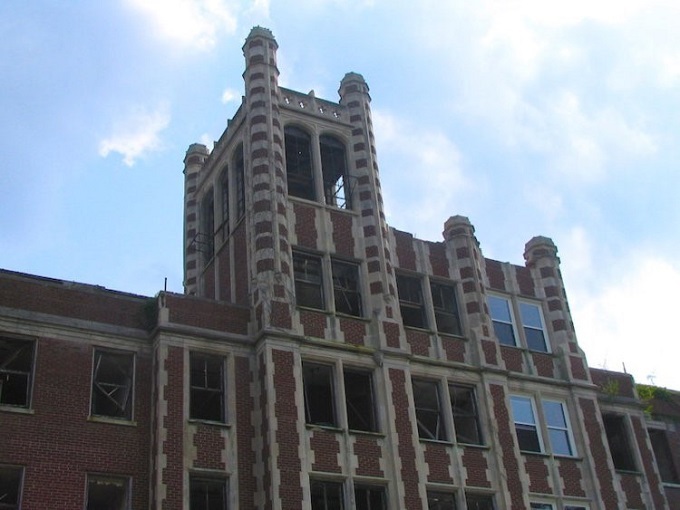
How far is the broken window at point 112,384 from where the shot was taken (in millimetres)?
29281

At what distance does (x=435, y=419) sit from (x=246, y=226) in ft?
31.5

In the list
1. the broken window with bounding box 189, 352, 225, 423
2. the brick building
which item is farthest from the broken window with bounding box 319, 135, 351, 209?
the broken window with bounding box 189, 352, 225, 423

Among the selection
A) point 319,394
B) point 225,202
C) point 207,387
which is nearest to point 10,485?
point 207,387

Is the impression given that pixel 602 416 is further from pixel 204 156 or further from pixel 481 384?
pixel 204 156

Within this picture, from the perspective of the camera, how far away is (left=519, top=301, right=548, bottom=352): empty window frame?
38.8 m

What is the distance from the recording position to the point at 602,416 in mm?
38812

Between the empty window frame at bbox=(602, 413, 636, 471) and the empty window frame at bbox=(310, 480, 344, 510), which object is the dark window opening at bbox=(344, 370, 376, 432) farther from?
the empty window frame at bbox=(602, 413, 636, 471)

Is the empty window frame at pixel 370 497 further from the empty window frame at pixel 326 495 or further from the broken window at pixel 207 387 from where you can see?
the broken window at pixel 207 387

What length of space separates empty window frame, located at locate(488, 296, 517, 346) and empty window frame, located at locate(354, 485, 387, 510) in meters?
9.70

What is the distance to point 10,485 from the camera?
26.6 meters

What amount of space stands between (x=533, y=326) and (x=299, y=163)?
37.9ft

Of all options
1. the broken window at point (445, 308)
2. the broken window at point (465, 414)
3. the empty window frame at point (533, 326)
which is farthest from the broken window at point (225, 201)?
Result: the empty window frame at point (533, 326)

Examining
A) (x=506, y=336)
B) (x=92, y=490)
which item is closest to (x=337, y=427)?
(x=92, y=490)

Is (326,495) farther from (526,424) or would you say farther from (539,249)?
(539,249)
